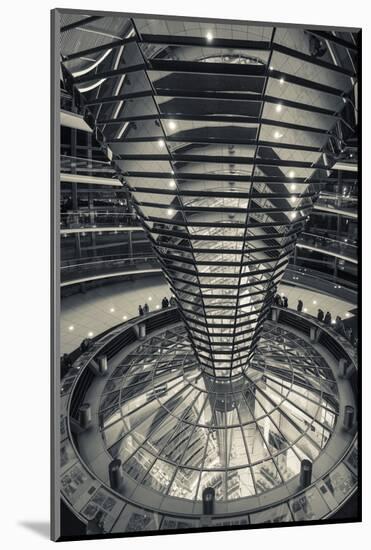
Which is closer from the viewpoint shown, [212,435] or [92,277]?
[212,435]

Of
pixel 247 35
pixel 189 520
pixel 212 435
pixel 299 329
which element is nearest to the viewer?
pixel 247 35

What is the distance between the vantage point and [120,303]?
13.7 m

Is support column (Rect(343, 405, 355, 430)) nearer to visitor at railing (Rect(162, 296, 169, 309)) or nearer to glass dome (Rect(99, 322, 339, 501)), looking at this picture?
glass dome (Rect(99, 322, 339, 501))

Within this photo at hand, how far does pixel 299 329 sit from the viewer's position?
1343cm

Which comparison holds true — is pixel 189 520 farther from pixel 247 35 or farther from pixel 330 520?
pixel 247 35

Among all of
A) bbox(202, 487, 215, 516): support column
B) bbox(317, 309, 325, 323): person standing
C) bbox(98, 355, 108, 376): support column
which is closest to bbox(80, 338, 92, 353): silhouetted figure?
bbox(98, 355, 108, 376): support column

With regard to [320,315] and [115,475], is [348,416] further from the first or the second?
[115,475]

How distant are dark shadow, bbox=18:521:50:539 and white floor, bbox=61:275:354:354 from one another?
132 inches

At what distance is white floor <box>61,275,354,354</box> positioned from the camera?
10297 millimetres

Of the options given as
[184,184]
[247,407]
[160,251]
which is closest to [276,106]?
[184,184]

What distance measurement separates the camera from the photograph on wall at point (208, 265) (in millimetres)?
6020

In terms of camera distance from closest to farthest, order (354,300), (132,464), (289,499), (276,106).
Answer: (276,106) → (289,499) → (354,300) → (132,464)

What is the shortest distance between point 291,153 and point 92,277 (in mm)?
6060

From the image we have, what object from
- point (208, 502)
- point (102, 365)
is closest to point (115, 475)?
point (208, 502)
